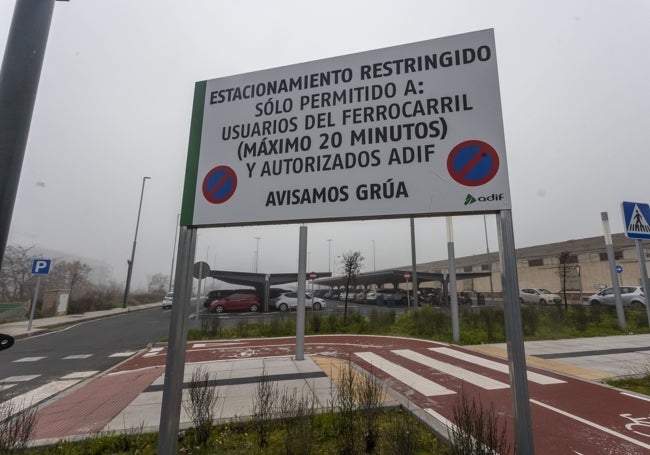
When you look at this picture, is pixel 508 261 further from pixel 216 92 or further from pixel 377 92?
pixel 216 92

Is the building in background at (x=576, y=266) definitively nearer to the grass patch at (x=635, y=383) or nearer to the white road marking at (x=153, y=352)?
the grass patch at (x=635, y=383)

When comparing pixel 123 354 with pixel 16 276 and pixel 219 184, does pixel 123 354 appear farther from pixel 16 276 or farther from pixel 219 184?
pixel 16 276

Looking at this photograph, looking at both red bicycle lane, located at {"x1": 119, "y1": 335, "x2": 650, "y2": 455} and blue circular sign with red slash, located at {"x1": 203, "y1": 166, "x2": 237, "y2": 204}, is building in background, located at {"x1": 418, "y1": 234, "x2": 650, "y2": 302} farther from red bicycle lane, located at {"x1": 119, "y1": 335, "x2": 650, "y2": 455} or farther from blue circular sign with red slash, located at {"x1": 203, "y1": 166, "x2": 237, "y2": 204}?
blue circular sign with red slash, located at {"x1": 203, "y1": 166, "x2": 237, "y2": 204}

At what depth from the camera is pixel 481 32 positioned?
264 centimetres

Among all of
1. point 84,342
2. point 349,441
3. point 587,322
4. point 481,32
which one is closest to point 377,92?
point 481,32

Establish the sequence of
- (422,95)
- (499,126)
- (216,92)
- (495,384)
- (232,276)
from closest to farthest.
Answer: (499,126)
(422,95)
(216,92)
(495,384)
(232,276)

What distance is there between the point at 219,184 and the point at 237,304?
24.9 metres

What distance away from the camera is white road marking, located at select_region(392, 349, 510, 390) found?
19.8ft

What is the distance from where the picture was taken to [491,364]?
771 cm

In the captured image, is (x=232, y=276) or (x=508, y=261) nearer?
(x=508, y=261)

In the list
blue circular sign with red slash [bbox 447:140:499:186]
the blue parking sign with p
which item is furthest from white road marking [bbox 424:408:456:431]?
the blue parking sign with p

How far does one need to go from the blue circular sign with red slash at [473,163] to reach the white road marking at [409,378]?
4.54 meters

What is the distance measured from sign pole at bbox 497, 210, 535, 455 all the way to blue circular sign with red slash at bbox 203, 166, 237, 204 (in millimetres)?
2188

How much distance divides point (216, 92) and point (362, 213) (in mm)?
1916
